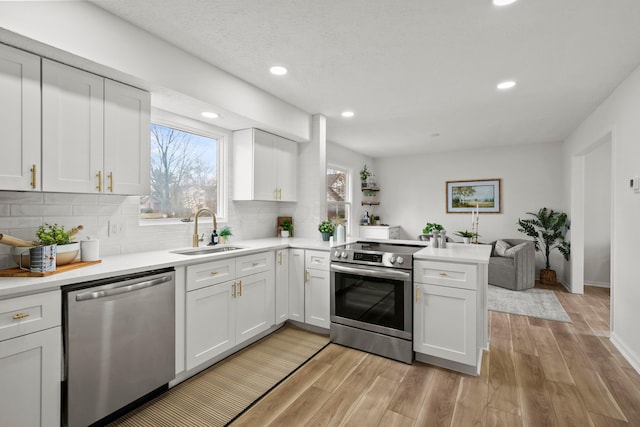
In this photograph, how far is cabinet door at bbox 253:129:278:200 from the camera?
343cm

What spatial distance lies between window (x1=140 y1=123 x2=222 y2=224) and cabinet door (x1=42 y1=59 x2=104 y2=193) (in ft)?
2.54

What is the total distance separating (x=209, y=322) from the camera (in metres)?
2.41

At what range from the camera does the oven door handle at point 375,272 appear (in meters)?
2.59

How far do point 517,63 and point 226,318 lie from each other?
126 inches

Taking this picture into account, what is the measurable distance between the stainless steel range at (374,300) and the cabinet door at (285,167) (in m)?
1.14

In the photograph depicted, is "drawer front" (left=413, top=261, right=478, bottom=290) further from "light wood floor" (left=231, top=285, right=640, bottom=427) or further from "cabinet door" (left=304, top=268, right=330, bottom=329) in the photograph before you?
"cabinet door" (left=304, top=268, right=330, bottom=329)

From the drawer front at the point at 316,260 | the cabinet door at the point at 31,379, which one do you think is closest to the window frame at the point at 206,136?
the drawer front at the point at 316,260

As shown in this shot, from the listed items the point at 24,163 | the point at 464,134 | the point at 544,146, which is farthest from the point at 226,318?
the point at 544,146

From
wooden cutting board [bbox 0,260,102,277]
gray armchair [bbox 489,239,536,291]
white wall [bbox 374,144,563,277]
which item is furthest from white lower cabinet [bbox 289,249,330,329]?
white wall [bbox 374,144,563,277]

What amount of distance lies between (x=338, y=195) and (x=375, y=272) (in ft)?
11.2

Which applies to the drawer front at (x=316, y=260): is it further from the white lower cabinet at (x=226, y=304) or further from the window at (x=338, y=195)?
the window at (x=338, y=195)

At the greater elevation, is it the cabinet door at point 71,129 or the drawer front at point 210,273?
the cabinet door at point 71,129

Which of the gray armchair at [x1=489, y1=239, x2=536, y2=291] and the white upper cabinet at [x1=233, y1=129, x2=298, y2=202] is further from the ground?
the white upper cabinet at [x1=233, y1=129, x2=298, y2=202]

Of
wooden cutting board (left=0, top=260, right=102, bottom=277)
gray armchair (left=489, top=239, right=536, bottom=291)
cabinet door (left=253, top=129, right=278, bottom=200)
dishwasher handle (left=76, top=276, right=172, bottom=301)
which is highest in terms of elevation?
cabinet door (left=253, top=129, right=278, bottom=200)
